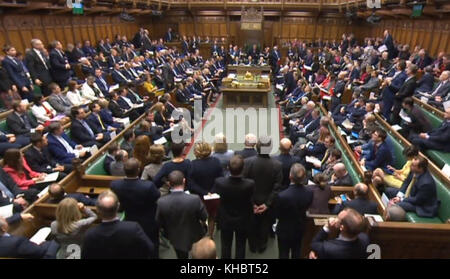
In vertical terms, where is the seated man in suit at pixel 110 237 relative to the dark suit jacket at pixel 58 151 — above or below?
above

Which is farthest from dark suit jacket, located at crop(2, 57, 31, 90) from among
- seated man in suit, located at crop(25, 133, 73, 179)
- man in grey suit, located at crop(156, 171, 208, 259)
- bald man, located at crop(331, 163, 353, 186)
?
bald man, located at crop(331, 163, 353, 186)

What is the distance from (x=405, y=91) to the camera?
20.0 ft

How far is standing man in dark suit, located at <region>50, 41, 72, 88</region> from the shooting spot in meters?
7.68

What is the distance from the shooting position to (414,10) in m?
9.35

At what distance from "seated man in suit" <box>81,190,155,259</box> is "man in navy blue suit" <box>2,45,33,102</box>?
561 cm

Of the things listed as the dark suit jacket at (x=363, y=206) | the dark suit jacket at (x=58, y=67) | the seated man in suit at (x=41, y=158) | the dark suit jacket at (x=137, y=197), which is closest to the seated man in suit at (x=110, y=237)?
the dark suit jacket at (x=137, y=197)

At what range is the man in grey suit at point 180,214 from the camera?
2660 millimetres

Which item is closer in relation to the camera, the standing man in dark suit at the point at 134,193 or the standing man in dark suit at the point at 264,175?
the standing man in dark suit at the point at 134,193

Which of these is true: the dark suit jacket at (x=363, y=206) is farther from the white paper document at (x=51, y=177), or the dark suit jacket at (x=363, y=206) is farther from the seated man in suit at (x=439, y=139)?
the white paper document at (x=51, y=177)

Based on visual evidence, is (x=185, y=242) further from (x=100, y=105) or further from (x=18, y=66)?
(x=18, y=66)

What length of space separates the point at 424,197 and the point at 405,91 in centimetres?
319

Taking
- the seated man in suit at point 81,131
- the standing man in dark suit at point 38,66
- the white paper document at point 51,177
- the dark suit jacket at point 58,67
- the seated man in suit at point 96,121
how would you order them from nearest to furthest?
the white paper document at point 51,177 < the seated man in suit at point 81,131 < the seated man in suit at point 96,121 < the standing man in dark suit at point 38,66 < the dark suit jacket at point 58,67

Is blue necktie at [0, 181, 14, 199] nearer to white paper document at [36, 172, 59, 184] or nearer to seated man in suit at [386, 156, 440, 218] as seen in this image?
white paper document at [36, 172, 59, 184]

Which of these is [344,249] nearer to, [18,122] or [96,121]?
[96,121]
